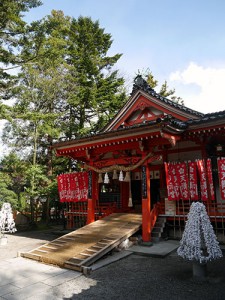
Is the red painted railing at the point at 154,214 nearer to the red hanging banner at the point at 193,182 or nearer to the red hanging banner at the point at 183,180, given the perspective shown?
the red hanging banner at the point at 183,180

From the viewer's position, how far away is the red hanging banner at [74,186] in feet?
48.7

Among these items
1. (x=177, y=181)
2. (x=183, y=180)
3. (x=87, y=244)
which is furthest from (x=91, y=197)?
(x=183, y=180)

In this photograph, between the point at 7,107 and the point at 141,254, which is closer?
the point at 141,254

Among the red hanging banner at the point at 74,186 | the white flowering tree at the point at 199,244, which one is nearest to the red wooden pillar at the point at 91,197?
the red hanging banner at the point at 74,186

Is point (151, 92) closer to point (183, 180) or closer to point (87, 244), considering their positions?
point (183, 180)

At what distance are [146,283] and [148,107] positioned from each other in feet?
34.8

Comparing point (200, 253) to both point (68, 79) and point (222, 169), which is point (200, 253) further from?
point (68, 79)

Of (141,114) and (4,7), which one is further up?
(4,7)

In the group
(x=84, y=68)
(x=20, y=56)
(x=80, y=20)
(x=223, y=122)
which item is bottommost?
(x=223, y=122)

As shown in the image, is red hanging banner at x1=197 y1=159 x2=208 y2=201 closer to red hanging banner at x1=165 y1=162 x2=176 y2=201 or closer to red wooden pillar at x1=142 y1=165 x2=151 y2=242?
red hanging banner at x1=165 y1=162 x2=176 y2=201

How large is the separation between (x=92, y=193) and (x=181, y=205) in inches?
172

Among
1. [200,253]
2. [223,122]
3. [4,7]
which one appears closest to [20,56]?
[4,7]

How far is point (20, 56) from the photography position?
1507 cm

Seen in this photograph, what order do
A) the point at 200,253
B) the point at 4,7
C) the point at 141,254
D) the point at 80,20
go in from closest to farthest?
the point at 200,253 < the point at 141,254 < the point at 4,7 < the point at 80,20
